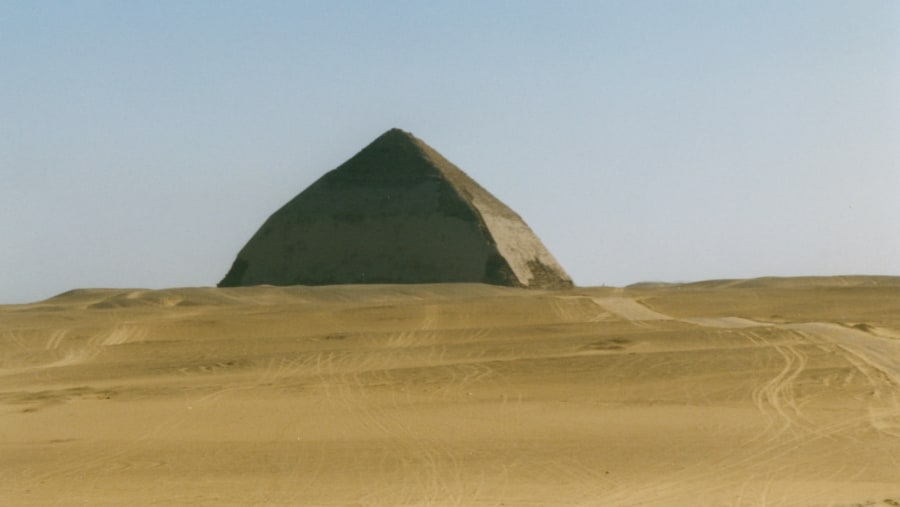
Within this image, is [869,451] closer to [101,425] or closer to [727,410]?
[727,410]

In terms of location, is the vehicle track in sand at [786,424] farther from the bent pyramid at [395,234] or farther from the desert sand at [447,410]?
the bent pyramid at [395,234]

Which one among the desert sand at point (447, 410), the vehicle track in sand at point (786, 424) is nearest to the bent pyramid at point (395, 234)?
the desert sand at point (447, 410)

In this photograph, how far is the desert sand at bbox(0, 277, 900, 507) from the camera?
9.01 m

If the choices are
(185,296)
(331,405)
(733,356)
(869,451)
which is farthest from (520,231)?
(869,451)

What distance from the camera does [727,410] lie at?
13430 millimetres

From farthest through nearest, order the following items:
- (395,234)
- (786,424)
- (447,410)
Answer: (395,234), (447,410), (786,424)

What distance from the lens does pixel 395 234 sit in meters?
53.1

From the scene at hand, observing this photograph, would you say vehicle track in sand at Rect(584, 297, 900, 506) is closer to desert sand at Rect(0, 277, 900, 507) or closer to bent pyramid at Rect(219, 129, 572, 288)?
desert sand at Rect(0, 277, 900, 507)

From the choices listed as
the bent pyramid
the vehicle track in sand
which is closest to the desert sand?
the vehicle track in sand

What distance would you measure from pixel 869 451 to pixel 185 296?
96.5 ft

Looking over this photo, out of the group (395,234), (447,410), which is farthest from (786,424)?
(395,234)

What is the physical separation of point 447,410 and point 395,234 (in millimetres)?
39407

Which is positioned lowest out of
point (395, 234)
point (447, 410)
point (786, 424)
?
point (447, 410)

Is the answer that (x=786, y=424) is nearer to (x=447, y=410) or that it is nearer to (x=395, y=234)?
(x=447, y=410)
